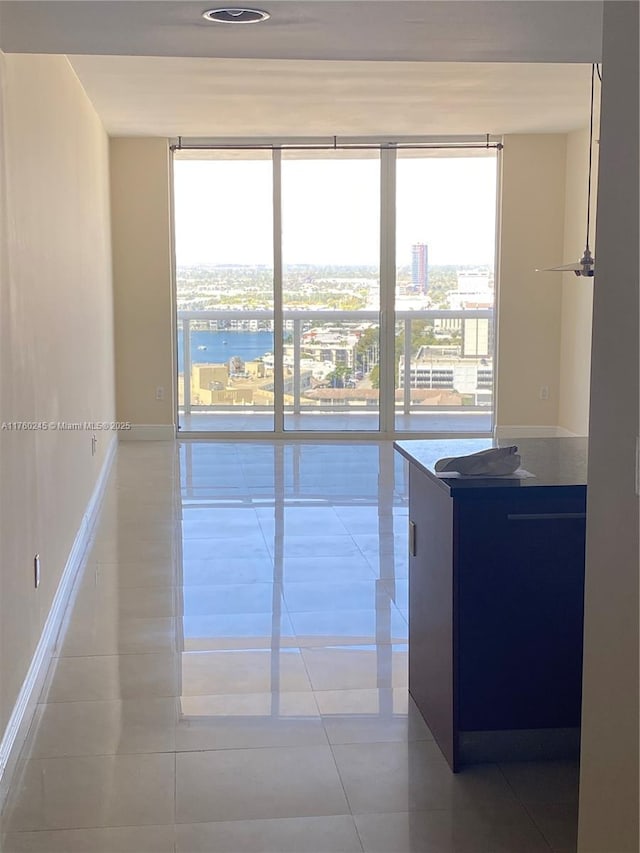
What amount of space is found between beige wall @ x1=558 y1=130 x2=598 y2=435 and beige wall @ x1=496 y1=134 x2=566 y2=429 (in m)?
0.08

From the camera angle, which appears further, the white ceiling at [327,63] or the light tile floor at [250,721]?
the white ceiling at [327,63]

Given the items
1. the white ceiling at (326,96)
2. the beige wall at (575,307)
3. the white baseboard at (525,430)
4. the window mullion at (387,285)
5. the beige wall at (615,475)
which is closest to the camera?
the beige wall at (615,475)

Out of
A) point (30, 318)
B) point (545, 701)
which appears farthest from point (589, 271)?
point (30, 318)

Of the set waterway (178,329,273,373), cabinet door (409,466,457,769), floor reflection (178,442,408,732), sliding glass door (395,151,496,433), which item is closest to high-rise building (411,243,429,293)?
sliding glass door (395,151,496,433)

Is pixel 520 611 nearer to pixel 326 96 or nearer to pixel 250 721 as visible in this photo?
pixel 250 721

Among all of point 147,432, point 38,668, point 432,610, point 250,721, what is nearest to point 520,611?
point 432,610

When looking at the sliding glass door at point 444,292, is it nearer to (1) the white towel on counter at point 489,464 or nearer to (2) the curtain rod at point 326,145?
(2) the curtain rod at point 326,145

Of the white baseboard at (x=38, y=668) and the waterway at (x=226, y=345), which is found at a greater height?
the waterway at (x=226, y=345)

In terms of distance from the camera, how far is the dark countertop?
2.62 metres

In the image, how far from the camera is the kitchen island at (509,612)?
2637mm

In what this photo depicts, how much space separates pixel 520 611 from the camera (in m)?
2.70

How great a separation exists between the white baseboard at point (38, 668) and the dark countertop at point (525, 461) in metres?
1.39

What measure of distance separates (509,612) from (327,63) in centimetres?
352

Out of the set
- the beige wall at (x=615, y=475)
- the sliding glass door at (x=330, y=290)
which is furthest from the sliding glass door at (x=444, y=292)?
the beige wall at (x=615, y=475)
